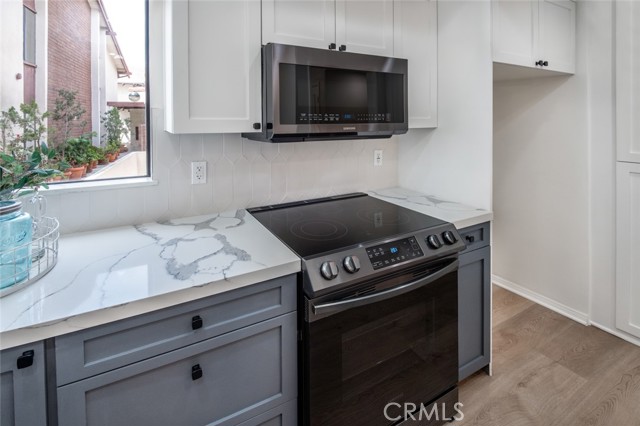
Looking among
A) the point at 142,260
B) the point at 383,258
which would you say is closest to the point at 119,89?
the point at 142,260

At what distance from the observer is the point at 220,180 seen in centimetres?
189

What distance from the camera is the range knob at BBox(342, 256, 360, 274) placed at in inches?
51.7

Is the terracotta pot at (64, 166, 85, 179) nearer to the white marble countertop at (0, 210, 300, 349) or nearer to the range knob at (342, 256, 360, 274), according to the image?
the white marble countertop at (0, 210, 300, 349)

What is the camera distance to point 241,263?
1.24 metres

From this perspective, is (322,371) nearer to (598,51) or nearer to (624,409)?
(624,409)

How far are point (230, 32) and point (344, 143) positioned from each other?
3.14 feet

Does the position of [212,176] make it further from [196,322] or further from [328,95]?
[196,322]

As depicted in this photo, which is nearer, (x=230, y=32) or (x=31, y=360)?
(x=31, y=360)

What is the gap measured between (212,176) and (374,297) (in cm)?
102

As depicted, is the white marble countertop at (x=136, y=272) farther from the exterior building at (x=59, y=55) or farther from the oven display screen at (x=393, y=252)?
the exterior building at (x=59, y=55)

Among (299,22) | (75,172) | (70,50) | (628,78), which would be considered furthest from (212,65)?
(628,78)

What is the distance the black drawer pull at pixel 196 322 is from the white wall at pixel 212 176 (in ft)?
2.66

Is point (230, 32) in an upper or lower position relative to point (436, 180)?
upper

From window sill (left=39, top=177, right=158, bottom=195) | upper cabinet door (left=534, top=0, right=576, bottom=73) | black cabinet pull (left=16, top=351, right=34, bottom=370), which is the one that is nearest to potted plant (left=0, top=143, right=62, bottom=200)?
window sill (left=39, top=177, right=158, bottom=195)
